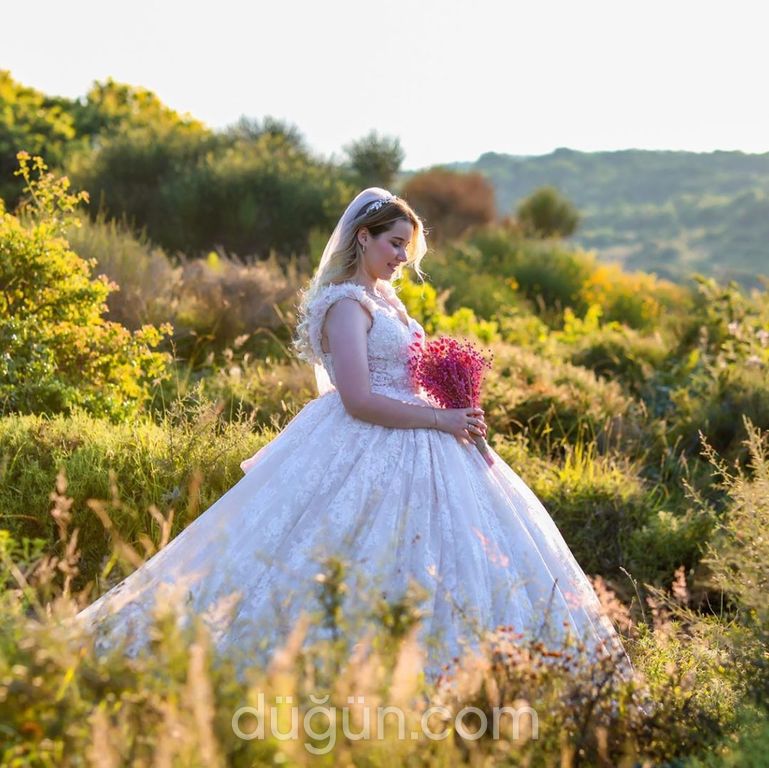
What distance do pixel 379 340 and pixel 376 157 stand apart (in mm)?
20402

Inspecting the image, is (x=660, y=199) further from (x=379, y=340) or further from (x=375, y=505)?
(x=375, y=505)

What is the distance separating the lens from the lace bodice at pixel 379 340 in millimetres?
4172

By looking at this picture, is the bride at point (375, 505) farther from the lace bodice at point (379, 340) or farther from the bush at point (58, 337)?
the bush at point (58, 337)

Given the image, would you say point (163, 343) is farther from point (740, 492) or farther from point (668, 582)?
point (740, 492)

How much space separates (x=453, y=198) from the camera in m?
24.3

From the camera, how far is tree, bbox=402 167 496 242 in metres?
23.4

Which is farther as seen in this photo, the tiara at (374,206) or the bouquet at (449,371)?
the tiara at (374,206)

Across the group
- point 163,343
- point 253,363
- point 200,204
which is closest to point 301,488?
point 253,363

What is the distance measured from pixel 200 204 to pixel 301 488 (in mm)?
12822

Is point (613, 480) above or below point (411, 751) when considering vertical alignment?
below

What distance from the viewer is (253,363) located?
28.0 ft

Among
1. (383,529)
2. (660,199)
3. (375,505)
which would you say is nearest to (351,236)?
(375,505)

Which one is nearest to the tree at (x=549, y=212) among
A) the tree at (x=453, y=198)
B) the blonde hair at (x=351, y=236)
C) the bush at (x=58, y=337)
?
the tree at (x=453, y=198)

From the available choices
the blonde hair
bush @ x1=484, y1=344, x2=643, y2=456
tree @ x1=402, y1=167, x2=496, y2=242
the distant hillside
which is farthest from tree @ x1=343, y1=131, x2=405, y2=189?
the distant hillside
